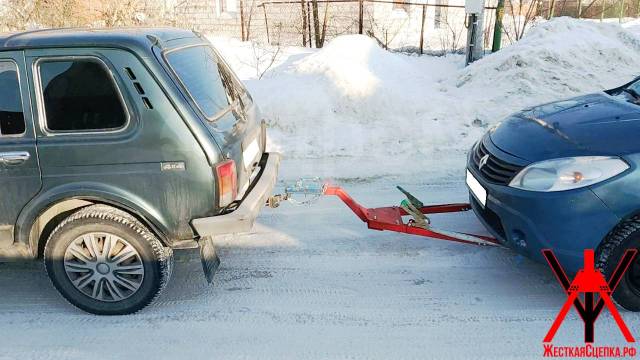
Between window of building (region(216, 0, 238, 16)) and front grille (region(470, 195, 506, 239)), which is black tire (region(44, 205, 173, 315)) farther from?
window of building (region(216, 0, 238, 16))

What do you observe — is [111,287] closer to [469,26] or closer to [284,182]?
[284,182]

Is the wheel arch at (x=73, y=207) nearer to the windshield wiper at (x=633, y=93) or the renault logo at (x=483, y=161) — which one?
the renault logo at (x=483, y=161)

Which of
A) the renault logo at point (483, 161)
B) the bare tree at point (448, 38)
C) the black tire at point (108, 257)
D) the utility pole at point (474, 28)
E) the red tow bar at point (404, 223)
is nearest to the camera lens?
the black tire at point (108, 257)

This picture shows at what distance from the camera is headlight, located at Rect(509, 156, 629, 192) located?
2900 mm

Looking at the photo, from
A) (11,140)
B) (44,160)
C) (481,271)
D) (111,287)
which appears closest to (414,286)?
(481,271)

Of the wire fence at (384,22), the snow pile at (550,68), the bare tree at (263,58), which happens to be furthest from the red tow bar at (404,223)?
the wire fence at (384,22)

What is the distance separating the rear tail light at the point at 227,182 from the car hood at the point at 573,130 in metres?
1.88

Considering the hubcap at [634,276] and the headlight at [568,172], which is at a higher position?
the headlight at [568,172]

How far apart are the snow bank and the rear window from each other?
2394 millimetres

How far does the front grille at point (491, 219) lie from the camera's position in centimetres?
333

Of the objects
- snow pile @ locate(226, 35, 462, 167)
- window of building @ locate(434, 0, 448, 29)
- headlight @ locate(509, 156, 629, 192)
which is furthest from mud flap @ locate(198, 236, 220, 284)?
window of building @ locate(434, 0, 448, 29)

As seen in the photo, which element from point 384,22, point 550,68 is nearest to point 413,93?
point 550,68

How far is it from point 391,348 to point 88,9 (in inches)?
405

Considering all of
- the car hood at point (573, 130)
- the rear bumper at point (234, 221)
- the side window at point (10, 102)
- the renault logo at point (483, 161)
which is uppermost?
the side window at point (10, 102)
